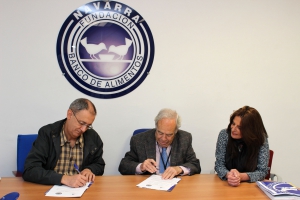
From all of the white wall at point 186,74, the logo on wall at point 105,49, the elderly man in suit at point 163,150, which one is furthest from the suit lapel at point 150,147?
the logo on wall at point 105,49

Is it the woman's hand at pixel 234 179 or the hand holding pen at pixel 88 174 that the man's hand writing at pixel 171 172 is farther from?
the hand holding pen at pixel 88 174

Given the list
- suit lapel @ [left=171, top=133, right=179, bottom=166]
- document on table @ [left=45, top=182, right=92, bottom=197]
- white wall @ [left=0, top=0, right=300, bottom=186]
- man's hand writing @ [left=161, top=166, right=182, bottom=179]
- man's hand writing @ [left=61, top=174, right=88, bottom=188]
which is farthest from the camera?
white wall @ [left=0, top=0, right=300, bottom=186]

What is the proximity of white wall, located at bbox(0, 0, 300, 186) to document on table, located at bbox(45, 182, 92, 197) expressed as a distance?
1.39m

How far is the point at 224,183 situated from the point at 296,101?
6.44ft

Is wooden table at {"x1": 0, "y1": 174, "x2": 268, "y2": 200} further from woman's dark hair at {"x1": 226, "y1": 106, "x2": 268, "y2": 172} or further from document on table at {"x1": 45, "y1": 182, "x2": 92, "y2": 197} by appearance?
woman's dark hair at {"x1": 226, "y1": 106, "x2": 268, "y2": 172}

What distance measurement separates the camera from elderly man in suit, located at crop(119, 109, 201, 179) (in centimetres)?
293

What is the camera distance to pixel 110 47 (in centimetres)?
371

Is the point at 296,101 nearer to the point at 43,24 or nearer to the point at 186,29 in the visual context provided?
the point at 186,29

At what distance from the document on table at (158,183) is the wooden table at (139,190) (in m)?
0.04

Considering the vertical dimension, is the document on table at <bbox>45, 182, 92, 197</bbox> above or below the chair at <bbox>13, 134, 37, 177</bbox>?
below

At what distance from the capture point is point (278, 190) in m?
2.35

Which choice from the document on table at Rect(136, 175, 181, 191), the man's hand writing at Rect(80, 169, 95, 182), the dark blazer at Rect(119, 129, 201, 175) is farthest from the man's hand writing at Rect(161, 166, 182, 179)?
the man's hand writing at Rect(80, 169, 95, 182)

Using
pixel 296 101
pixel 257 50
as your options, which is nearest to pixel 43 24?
pixel 257 50

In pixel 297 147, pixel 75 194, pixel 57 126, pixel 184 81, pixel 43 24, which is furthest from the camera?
pixel 297 147
